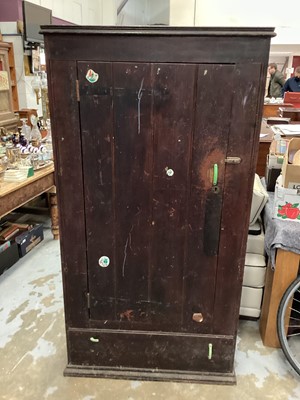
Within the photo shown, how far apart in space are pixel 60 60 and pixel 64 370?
1432mm

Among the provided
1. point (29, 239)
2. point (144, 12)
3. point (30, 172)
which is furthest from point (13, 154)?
point (144, 12)

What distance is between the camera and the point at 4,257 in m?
2.61

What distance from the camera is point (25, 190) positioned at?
2.48 m

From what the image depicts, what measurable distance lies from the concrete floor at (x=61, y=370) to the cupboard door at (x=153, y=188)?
29 centimetres

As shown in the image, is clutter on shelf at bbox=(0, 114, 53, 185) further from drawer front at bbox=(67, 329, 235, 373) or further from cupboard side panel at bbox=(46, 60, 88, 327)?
drawer front at bbox=(67, 329, 235, 373)

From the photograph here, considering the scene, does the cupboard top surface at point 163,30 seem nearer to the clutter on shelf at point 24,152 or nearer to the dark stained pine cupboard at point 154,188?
the dark stained pine cupboard at point 154,188

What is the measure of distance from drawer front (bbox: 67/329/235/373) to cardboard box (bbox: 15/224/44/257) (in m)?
1.32

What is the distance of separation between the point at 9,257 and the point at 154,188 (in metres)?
1.71

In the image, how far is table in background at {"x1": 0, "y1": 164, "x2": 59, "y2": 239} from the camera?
2246 millimetres

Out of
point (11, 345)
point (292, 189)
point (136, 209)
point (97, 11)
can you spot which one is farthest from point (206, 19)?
point (97, 11)

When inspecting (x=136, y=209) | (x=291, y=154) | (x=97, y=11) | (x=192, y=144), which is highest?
(x=97, y=11)

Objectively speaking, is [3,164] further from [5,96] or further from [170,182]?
[170,182]

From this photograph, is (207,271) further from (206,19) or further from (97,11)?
(97,11)

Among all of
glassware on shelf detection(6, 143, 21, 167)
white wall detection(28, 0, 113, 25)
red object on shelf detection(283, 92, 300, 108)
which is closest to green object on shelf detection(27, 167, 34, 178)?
glassware on shelf detection(6, 143, 21, 167)
